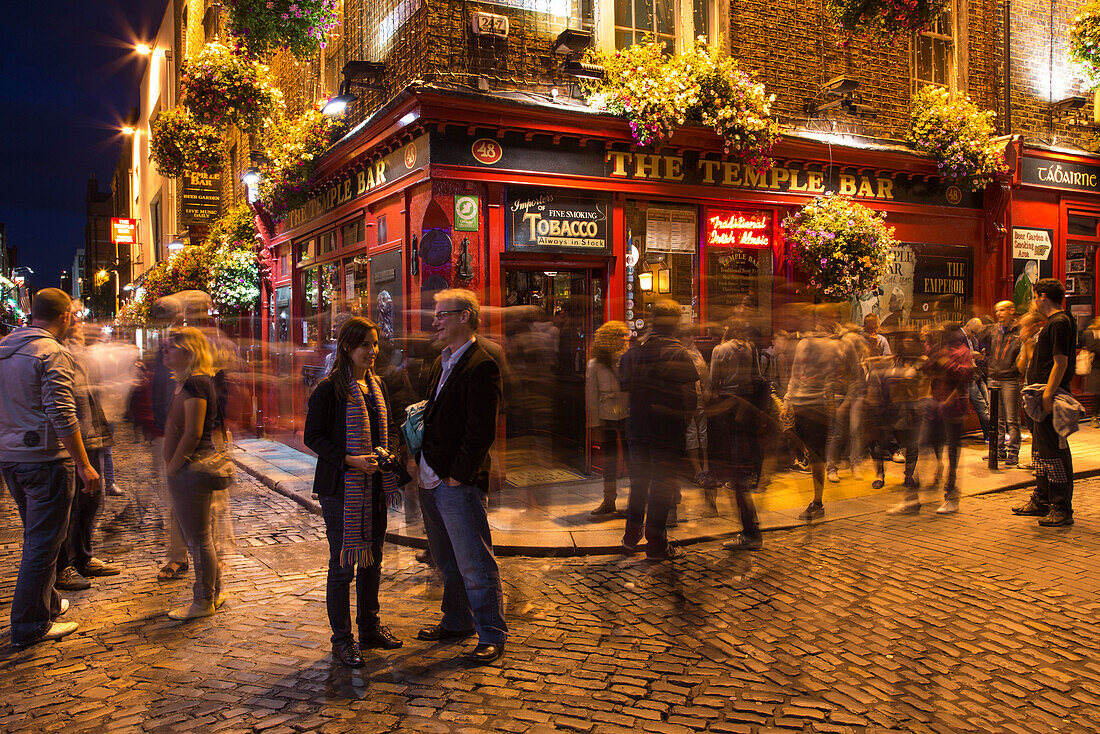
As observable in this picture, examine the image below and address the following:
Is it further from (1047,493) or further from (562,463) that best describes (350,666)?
(1047,493)

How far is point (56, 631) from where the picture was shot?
4.66 m

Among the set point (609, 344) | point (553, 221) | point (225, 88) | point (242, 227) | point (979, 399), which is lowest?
point (979, 399)

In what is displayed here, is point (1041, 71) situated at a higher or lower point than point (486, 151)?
higher

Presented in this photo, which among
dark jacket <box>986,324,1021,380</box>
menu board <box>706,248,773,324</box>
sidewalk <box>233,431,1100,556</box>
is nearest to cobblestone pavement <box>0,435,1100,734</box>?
sidewalk <box>233,431,1100,556</box>

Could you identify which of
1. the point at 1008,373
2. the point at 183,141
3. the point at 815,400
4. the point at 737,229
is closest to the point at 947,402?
the point at 815,400

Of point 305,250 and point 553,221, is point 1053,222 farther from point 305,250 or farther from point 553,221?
point 305,250

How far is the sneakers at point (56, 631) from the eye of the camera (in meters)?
4.54

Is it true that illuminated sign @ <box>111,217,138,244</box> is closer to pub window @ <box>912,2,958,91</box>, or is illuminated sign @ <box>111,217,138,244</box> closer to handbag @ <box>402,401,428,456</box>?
pub window @ <box>912,2,958,91</box>

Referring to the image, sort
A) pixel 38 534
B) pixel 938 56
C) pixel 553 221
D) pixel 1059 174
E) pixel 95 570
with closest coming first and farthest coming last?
pixel 38 534 → pixel 95 570 → pixel 553 221 → pixel 938 56 → pixel 1059 174

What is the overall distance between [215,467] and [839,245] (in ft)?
30.0

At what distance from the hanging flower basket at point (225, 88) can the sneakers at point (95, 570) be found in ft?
25.4

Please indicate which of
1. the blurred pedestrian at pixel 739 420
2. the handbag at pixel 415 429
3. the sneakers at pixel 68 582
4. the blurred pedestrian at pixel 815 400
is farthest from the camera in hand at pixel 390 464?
the blurred pedestrian at pixel 815 400

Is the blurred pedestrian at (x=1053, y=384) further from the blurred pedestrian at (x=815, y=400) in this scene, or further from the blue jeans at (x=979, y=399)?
the blue jeans at (x=979, y=399)

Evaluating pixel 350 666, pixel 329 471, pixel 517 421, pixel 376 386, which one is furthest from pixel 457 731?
pixel 517 421
